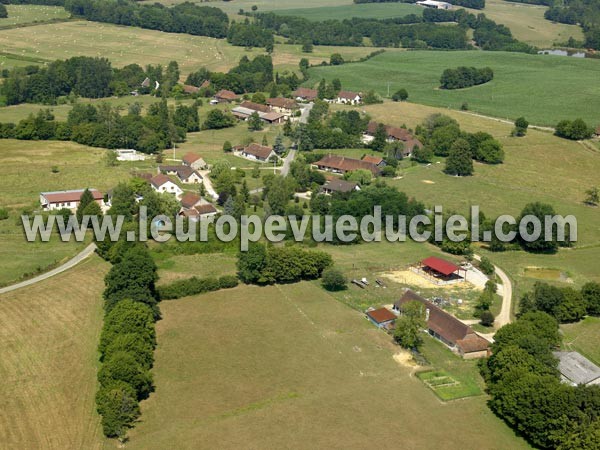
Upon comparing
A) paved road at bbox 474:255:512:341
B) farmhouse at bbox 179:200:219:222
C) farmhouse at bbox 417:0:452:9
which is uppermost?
farmhouse at bbox 417:0:452:9

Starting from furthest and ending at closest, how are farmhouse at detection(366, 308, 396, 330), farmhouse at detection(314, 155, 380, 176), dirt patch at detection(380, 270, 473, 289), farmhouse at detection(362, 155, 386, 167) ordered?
farmhouse at detection(362, 155, 386, 167)
farmhouse at detection(314, 155, 380, 176)
dirt patch at detection(380, 270, 473, 289)
farmhouse at detection(366, 308, 396, 330)

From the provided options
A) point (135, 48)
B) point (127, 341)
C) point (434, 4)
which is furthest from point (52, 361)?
point (434, 4)

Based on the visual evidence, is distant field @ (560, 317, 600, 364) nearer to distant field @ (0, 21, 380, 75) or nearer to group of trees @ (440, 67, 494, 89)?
group of trees @ (440, 67, 494, 89)

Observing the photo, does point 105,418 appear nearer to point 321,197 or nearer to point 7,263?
point 7,263

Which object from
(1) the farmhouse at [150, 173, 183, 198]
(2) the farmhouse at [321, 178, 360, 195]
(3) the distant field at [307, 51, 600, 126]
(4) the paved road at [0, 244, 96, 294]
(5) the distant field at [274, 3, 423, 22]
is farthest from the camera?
(5) the distant field at [274, 3, 423, 22]

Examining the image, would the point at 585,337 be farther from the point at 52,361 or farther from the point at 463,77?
the point at 463,77

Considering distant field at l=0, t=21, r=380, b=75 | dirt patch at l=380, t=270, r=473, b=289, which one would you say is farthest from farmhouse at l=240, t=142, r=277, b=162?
distant field at l=0, t=21, r=380, b=75
